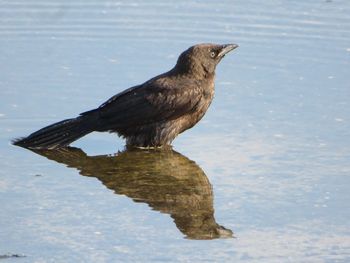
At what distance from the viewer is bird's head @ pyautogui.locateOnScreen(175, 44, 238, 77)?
41.5ft

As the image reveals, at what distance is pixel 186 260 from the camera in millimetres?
9078

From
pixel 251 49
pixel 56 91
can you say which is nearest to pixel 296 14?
pixel 251 49

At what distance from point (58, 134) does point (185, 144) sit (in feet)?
4.05

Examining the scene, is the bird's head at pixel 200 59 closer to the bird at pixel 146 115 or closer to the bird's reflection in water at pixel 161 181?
the bird at pixel 146 115

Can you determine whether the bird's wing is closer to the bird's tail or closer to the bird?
the bird

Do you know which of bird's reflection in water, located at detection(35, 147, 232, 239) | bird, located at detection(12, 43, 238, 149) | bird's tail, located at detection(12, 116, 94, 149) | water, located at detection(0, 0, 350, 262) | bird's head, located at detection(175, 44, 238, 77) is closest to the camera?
water, located at detection(0, 0, 350, 262)

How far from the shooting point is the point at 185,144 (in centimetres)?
1226

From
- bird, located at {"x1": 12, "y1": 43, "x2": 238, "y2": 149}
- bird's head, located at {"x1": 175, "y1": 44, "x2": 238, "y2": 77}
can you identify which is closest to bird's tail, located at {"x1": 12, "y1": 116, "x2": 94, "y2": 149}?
bird, located at {"x1": 12, "y1": 43, "x2": 238, "y2": 149}

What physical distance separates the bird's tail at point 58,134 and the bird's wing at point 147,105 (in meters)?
0.19

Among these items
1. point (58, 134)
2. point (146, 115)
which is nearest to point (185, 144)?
point (146, 115)

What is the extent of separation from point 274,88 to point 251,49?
1557 millimetres

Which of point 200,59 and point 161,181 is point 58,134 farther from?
point 200,59

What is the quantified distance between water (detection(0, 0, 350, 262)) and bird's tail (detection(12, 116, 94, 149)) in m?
0.12

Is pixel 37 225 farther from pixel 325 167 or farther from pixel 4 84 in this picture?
pixel 4 84
